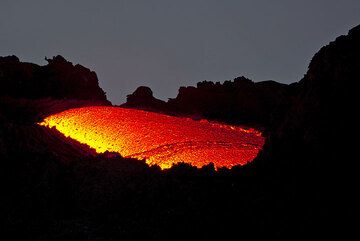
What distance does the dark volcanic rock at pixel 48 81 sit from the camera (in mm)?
16688

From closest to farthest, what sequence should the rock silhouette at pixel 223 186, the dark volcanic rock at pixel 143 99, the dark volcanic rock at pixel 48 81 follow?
the rock silhouette at pixel 223 186 < the dark volcanic rock at pixel 48 81 < the dark volcanic rock at pixel 143 99

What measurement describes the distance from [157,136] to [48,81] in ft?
20.7

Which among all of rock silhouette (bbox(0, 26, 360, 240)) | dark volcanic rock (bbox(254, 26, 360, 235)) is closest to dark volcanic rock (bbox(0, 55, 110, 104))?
rock silhouette (bbox(0, 26, 360, 240))

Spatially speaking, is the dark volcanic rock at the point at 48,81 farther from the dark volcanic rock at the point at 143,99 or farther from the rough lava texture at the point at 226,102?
the rough lava texture at the point at 226,102

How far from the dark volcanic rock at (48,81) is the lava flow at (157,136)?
2.95 metres

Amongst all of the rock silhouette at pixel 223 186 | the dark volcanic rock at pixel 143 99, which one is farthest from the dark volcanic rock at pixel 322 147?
the dark volcanic rock at pixel 143 99

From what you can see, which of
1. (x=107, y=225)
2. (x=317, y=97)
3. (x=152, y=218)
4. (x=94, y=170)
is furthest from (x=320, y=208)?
(x=94, y=170)

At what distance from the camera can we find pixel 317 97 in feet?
23.4

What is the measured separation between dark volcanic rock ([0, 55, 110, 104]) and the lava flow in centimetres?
295

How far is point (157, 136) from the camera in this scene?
1268cm

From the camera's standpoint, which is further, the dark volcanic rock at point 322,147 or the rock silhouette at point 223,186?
the rock silhouette at point 223,186

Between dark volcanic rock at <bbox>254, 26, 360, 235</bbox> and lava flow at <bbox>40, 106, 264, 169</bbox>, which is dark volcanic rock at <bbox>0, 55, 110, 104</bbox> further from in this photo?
dark volcanic rock at <bbox>254, 26, 360, 235</bbox>

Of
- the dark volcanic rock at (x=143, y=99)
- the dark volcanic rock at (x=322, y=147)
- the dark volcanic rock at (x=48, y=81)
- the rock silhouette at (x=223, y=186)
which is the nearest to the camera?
the dark volcanic rock at (x=322, y=147)

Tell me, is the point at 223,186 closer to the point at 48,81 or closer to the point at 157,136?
the point at 157,136
